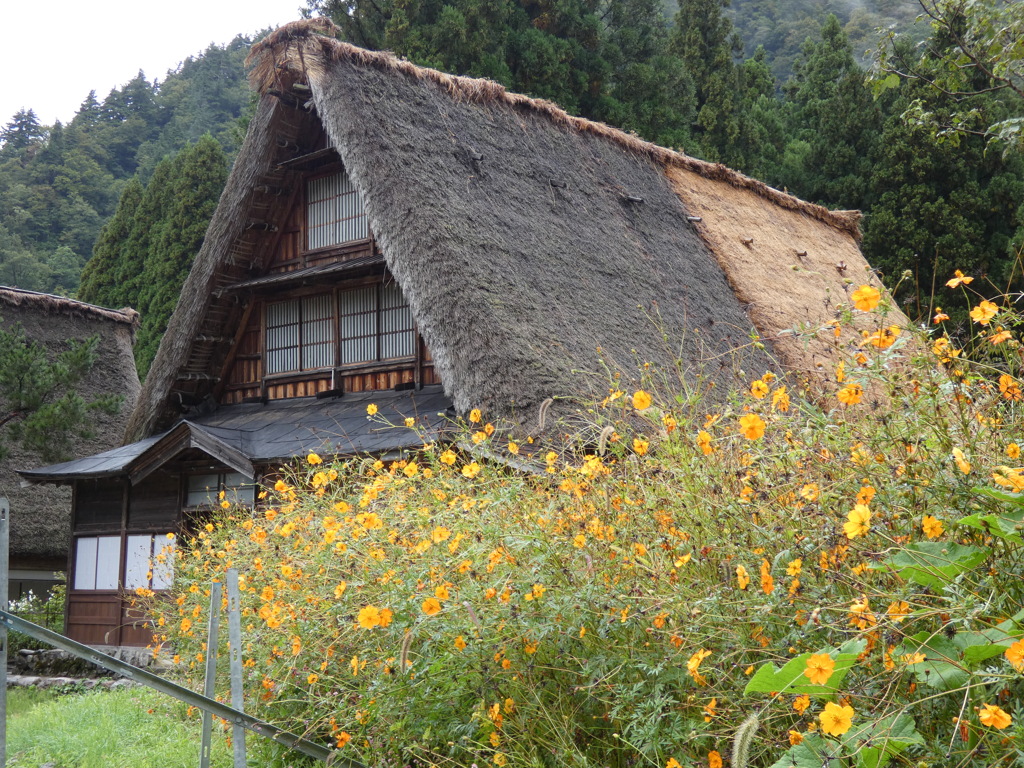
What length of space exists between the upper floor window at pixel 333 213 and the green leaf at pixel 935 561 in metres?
7.47

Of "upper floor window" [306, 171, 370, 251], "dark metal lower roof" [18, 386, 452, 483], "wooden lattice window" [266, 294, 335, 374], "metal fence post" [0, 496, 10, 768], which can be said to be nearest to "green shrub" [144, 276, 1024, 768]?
"metal fence post" [0, 496, 10, 768]

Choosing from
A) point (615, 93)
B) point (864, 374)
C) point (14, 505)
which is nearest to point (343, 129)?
point (864, 374)

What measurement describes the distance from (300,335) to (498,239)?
260 centimetres

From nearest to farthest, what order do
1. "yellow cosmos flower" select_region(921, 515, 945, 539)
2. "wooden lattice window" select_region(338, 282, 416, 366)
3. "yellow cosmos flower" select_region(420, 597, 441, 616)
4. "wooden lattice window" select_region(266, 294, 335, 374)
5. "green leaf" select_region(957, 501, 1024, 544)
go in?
"green leaf" select_region(957, 501, 1024, 544) → "yellow cosmos flower" select_region(921, 515, 945, 539) → "yellow cosmos flower" select_region(420, 597, 441, 616) → "wooden lattice window" select_region(338, 282, 416, 366) → "wooden lattice window" select_region(266, 294, 335, 374)

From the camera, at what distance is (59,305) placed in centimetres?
1488

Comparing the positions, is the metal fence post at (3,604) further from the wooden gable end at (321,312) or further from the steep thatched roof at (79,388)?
the steep thatched roof at (79,388)

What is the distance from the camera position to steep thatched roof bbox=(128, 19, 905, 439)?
276 inches

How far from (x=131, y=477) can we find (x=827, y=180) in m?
15.3

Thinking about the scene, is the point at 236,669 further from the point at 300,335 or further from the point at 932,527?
the point at 300,335

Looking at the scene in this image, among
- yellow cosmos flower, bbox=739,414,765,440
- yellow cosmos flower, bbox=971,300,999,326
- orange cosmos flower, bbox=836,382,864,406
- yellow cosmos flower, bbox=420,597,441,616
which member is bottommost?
yellow cosmos flower, bbox=420,597,441,616

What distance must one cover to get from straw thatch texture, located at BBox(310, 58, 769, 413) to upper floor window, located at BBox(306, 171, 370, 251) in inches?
41.9

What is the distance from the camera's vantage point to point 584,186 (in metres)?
10.1

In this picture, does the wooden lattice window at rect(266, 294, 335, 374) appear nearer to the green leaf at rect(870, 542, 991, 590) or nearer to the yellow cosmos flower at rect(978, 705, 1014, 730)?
the green leaf at rect(870, 542, 991, 590)

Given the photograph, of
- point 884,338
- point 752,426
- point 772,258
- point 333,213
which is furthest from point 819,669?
point 772,258
